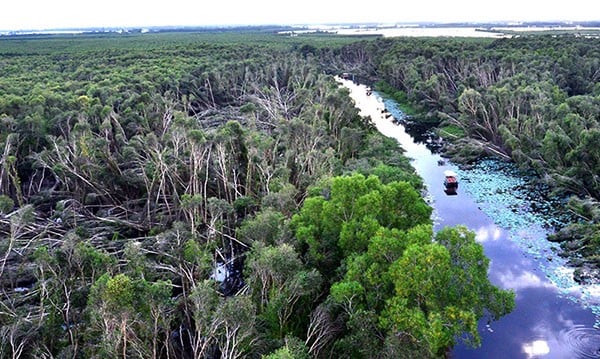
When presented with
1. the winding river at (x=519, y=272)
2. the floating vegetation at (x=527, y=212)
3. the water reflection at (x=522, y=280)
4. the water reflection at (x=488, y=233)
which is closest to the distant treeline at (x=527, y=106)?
the floating vegetation at (x=527, y=212)

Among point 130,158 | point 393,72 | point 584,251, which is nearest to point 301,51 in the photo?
point 393,72

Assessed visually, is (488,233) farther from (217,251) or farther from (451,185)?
(217,251)

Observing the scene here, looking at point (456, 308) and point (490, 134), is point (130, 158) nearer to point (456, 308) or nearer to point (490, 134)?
point (456, 308)

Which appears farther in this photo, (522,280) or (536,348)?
(522,280)

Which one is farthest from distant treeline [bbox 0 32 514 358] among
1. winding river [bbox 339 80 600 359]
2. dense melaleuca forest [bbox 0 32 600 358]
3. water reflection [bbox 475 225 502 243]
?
Result: water reflection [bbox 475 225 502 243]

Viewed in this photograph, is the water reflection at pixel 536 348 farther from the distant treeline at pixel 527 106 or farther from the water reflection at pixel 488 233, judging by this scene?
the water reflection at pixel 488 233

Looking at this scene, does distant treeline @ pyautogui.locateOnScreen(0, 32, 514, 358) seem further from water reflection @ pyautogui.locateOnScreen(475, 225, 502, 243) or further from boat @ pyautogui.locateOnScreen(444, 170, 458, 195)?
water reflection @ pyautogui.locateOnScreen(475, 225, 502, 243)

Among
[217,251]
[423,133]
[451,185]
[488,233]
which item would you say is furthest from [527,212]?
[423,133]
